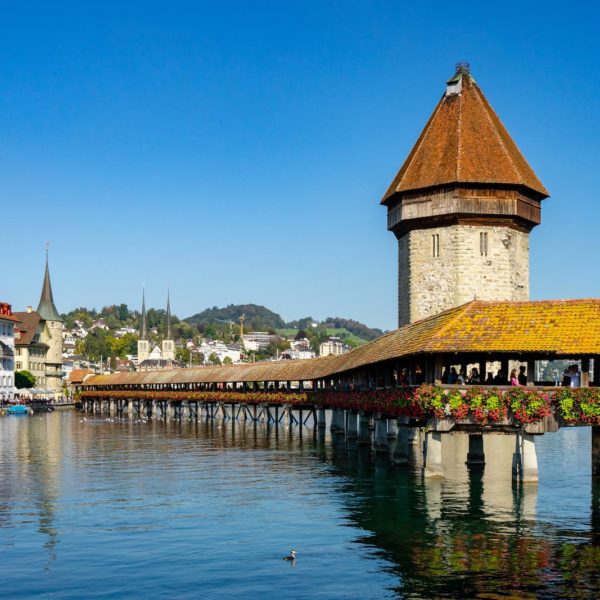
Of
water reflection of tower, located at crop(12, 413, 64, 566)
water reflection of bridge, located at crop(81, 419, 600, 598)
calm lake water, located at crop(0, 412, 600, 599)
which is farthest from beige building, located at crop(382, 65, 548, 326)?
water reflection of tower, located at crop(12, 413, 64, 566)

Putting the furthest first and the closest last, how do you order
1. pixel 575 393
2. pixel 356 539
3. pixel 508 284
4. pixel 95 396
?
pixel 95 396 → pixel 508 284 → pixel 575 393 → pixel 356 539

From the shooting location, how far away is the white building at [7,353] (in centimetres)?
11644

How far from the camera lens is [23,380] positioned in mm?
127625

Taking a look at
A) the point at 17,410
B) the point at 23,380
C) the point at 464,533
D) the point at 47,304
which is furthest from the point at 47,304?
the point at 464,533

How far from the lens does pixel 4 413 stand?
9669 cm

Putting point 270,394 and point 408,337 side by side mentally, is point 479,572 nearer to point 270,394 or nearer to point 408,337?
point 408,337

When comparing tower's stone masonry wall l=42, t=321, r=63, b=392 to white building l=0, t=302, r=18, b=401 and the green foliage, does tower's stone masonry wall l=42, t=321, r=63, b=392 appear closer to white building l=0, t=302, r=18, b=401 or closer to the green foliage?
the green foliage

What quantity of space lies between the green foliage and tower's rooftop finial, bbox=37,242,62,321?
48.3 feet

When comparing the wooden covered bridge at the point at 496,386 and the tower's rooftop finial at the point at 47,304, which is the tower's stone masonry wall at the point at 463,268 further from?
the tower's rooftop finial at the point at 47,304

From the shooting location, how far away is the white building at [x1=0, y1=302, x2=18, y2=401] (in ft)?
382

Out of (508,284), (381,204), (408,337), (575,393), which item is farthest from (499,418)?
(381,204)

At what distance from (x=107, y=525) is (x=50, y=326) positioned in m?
125

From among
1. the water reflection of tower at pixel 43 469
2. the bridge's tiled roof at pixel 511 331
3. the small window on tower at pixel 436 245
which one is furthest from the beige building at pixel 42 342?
the bridge's tiled roof at pixel 511 331

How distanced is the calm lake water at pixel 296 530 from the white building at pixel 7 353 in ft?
271
